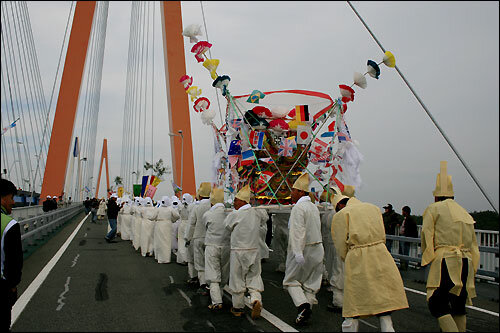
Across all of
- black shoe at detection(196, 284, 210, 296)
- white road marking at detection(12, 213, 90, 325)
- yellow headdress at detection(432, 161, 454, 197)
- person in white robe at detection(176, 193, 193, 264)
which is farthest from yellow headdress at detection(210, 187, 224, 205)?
yellow headdress at detection(432, 161, 454, 197)

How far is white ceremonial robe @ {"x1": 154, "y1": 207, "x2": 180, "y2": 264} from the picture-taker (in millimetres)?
11578

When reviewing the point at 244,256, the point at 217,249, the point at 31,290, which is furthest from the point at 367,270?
the point at 31,290

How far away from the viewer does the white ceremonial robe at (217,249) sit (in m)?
6.83

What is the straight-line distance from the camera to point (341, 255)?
514 centimetres

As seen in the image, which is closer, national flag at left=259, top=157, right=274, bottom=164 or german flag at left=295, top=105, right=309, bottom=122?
national flag at left=259, top=157, right=274, bottom=164

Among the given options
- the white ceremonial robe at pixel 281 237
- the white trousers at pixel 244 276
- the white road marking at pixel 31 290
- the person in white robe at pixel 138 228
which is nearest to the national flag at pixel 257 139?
the white ceremonial robe at pixel 281 237

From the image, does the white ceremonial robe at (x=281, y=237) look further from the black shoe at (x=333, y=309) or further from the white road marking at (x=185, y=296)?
the black shoe at (x=333, y=309)

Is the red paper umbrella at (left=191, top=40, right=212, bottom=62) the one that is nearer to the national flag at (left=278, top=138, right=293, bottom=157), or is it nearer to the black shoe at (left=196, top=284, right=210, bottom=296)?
the national flag at (left=278, top=138, right=293, bottom=157)

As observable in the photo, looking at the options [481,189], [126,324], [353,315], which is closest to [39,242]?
[126,324]

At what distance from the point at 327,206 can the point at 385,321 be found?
3.20 m

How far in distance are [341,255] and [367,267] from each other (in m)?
0.36

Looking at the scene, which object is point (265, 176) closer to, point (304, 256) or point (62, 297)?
point (304, 256)

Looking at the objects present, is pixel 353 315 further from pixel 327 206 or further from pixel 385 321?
pixel 327 206

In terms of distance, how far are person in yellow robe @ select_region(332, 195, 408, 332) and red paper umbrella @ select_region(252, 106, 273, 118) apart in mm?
4319
